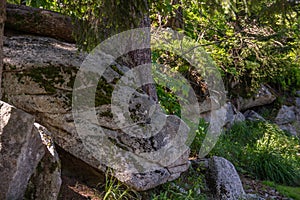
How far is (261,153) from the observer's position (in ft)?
22.4

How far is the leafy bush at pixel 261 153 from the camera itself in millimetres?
6487

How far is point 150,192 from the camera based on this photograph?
4066mm

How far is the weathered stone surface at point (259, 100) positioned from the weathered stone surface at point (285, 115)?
0.40m

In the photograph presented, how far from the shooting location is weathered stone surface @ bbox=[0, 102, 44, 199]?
2.87 meters

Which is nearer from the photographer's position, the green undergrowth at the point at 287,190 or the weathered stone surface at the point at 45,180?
the weathered stone surface at the point at 45,180

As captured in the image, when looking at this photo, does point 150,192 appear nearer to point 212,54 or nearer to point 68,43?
point 68,43

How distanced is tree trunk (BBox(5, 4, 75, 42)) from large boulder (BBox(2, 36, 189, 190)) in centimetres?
61

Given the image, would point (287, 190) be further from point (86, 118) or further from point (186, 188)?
point (86, 118)

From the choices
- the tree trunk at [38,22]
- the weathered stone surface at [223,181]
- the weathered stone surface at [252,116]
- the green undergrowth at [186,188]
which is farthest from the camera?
the weathered stone surface at [252,116]

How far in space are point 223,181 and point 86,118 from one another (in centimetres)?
210

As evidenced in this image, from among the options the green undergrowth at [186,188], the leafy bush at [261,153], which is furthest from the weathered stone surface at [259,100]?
the green undergrowth at [186,188]

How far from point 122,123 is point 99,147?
0.36m

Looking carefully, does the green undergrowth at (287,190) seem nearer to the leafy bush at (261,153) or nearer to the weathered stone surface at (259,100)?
the leafy bush at (261,153)

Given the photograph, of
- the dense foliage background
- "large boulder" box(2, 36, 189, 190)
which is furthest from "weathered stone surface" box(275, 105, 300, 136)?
"large boulder" box(2, 36, 189, 190)
